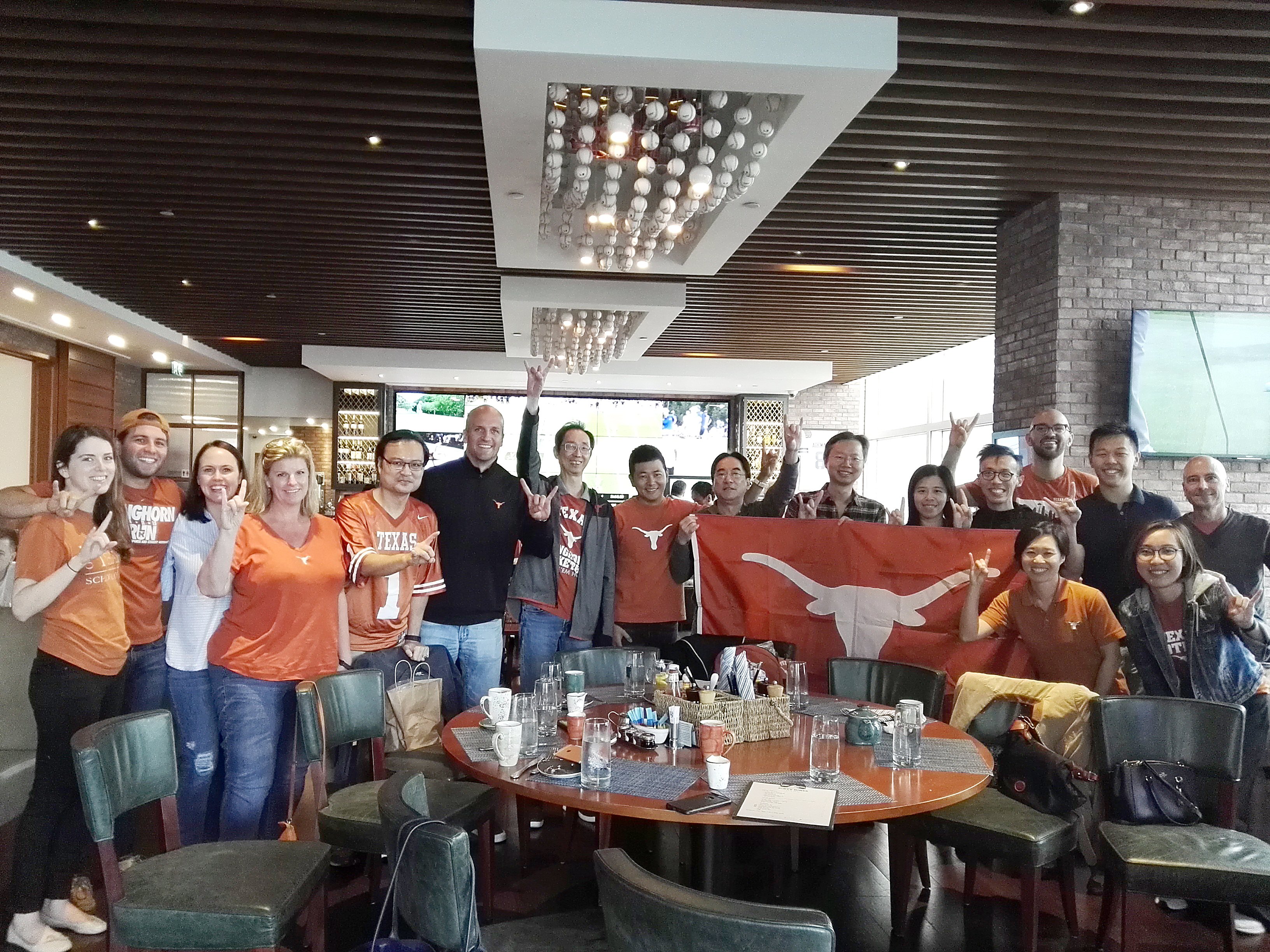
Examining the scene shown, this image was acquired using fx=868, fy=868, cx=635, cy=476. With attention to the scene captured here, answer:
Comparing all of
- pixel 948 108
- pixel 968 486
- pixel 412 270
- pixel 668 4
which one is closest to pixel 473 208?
pixel 412 270

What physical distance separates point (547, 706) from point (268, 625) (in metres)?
1.13

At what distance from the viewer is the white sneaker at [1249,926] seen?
3.29 meters

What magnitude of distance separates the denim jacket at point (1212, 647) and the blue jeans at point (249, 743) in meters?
3.55

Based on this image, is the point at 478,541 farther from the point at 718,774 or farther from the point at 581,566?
the point at 718,774

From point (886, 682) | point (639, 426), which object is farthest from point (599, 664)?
point (639, 426)

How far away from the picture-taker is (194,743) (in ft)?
11.3

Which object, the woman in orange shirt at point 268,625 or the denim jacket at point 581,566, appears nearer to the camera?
the woman in orange shirt at point 268,625

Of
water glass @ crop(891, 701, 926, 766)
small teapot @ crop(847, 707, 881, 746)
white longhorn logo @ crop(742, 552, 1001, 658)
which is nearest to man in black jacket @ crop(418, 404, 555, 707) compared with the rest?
white longhorn logo @ crop(742, 552, 1001, 658)

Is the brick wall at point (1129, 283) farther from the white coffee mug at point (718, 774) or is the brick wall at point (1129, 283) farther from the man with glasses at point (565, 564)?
the white coffee mug at point (718, 774)

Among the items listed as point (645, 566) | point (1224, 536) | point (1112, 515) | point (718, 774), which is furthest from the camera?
point (645, 566)

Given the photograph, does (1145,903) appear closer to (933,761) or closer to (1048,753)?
(1048,753)

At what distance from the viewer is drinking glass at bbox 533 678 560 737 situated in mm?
3072

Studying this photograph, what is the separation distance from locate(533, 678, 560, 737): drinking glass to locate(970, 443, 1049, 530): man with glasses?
→ 2.58 meters

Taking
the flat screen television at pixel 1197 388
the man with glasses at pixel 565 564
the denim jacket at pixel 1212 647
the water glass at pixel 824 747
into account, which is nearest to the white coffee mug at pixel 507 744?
the water glass at pixel 824 747
